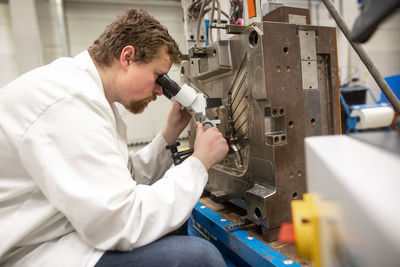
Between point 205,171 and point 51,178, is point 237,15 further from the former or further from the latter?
point 51,178

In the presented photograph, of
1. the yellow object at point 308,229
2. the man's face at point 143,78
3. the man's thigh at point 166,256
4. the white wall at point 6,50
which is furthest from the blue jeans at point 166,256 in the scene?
→ the white wall at point 6,50

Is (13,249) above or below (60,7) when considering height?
below

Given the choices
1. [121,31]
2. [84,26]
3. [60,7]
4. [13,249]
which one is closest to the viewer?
[13,249]

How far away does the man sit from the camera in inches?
27.5

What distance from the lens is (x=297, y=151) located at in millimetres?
954

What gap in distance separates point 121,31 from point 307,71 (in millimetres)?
784

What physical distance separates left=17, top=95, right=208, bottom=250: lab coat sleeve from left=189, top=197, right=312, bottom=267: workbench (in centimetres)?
30

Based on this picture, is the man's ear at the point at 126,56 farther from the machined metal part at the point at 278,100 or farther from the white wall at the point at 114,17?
the white wall at the point at 114,17

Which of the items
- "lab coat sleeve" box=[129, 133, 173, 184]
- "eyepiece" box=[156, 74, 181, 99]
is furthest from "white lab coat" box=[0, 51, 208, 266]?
"lab coat sleeve" box=[129, 133, 173, 184]

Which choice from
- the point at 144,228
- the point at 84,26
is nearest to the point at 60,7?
the point at 84,26

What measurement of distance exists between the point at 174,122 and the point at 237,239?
695mm

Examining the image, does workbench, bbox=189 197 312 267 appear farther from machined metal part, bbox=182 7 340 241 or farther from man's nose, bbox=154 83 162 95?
man's nose, bbox=154 83 162 95

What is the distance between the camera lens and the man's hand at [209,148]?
3.14ft

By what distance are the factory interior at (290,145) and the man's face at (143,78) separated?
0.22 feet
